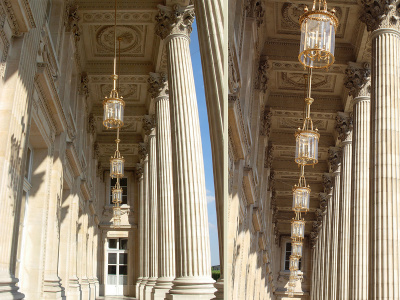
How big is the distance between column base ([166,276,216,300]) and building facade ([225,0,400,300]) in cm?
282

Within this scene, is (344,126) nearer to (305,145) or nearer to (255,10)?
(255,10)

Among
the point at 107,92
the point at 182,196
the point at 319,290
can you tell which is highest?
the point at 107,92

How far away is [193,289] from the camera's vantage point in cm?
1062

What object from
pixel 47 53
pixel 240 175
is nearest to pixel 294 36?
pixel 240 175

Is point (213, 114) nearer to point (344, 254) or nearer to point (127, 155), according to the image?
point (344, 254)

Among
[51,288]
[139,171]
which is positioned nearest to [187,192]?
[51,288]

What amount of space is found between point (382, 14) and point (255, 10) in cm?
433

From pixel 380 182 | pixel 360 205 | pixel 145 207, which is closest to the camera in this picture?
pixel 380 182

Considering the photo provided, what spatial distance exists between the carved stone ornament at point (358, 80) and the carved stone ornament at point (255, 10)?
12.7 feet

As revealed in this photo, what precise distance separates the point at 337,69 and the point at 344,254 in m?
6.96

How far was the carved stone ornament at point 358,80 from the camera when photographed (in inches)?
781

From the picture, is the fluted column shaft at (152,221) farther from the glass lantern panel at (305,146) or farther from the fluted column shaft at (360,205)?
the fluted column shaft at (360,205)

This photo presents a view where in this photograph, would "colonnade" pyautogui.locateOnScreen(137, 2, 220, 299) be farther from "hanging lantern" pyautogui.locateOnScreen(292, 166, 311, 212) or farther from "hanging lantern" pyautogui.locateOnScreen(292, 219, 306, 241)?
"hanging lantern" pyautogui.locateOnScreen(292, 219, 306, 241)

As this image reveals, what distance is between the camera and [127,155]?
31.9 metres
